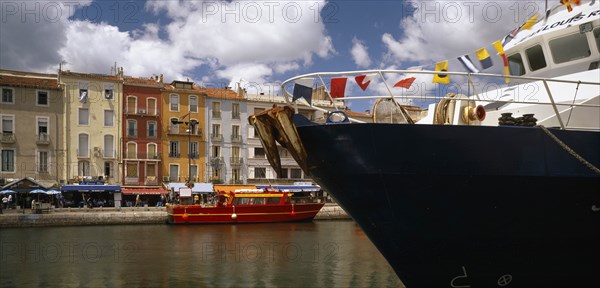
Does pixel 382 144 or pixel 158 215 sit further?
pixel 158 215

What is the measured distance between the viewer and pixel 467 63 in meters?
9.78

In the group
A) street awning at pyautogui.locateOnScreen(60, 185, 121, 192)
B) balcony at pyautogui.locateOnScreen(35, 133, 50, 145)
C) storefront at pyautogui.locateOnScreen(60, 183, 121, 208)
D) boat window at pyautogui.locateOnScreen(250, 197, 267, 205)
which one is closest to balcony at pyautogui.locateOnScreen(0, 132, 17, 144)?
balcony at pyautogui.locateOnScreen(35, 133, 50, 145)

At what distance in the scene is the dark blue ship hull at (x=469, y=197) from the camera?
833cm

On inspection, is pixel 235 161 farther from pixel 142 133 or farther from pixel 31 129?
pixel 31 129

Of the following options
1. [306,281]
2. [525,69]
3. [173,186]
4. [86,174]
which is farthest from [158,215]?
[525,69]

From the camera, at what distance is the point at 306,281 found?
1614cm

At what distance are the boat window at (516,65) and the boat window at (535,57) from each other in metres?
0.29

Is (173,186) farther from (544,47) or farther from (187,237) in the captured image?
(544,47)

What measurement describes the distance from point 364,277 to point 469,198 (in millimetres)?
8713

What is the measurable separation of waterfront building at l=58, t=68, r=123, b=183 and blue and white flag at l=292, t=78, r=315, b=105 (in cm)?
4087

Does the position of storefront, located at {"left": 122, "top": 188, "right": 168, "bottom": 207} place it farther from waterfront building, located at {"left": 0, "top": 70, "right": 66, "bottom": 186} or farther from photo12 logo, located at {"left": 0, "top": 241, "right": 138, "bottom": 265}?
photo12 logo, located at {"left": 0, "top": 241, "right": 138, "bottom": 265}

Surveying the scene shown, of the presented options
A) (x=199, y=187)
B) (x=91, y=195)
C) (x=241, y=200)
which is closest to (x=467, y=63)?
(x=241, y=200)

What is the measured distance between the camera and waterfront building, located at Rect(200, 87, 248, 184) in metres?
51.3

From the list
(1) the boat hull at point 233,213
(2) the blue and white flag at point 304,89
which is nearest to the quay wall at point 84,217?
(1) the boat hull at point 233,213
